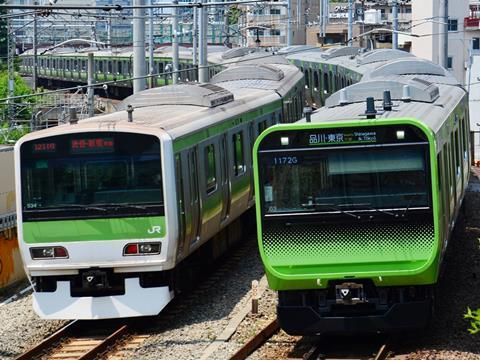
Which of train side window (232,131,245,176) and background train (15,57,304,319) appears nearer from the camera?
background train (15,57,304,319)

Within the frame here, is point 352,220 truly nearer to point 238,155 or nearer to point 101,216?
point 101,216

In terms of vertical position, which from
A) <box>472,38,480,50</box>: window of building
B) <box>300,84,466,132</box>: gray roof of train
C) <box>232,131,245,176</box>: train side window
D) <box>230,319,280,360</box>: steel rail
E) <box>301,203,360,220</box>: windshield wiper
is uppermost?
<box>300,84,466,132</box>: gray roof of train

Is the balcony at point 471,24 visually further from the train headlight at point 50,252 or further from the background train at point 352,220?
the background train at point 352,220

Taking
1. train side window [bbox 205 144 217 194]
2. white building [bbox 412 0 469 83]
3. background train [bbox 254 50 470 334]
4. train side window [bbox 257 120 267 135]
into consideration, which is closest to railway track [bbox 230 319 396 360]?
background train [bbox 254 50 470 334]

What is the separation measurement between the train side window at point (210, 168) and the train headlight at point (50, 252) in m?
2.40

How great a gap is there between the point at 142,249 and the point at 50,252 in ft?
3.17

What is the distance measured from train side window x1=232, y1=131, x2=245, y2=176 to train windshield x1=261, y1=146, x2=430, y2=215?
5053 millimetres

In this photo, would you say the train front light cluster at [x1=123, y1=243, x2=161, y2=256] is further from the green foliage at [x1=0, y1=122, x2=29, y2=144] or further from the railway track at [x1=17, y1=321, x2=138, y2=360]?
the green foliage at [x1=0, y1=122, x2=29, y2=144]

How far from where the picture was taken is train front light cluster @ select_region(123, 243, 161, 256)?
39.8 ft

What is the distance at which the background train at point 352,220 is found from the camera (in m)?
10.2

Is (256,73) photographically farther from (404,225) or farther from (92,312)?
(404,225)

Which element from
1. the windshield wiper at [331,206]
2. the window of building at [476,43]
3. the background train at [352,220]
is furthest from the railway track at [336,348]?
the window of building at [476,43]

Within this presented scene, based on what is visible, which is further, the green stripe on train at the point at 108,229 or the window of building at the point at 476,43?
the window of building at the point at 476,43

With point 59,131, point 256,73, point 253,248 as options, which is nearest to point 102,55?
point 256,73
